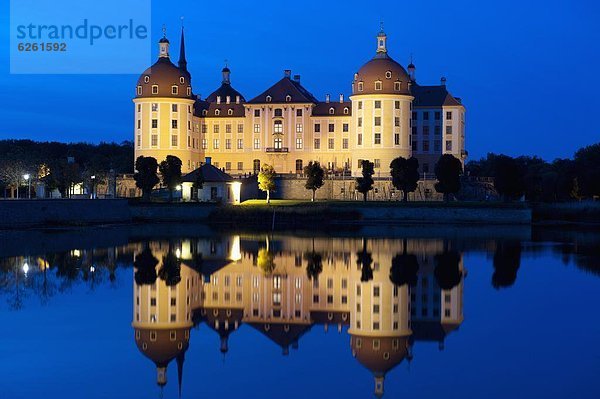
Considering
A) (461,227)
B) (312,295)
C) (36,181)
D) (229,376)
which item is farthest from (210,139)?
(229,376)

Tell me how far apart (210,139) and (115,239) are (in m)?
31.3

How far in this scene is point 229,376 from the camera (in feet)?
37.8

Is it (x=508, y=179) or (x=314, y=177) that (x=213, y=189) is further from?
(x=508, y=179)

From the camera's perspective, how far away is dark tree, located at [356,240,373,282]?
22472 mm

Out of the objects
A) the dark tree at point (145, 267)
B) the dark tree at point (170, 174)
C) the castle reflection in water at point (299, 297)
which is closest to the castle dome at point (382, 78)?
the dark tree at point (170, 174)

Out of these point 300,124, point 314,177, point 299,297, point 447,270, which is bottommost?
point 299,297

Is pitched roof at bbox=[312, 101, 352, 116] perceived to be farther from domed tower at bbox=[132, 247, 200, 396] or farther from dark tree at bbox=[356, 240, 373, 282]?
domed tower at bbox=[132, 247, 200, 396]

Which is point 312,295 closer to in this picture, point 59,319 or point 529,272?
point 59,319

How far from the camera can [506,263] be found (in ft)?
88.6

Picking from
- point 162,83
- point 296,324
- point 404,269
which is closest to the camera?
point 296,324

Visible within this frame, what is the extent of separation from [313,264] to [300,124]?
38.7m

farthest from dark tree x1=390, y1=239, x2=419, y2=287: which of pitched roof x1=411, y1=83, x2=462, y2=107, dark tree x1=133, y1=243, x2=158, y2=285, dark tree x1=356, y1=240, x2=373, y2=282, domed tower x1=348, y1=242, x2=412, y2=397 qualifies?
pitched roof x1=411, y1=83, x2=462, y2=107

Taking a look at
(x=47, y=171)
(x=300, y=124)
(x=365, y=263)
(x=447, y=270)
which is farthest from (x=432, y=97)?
(x=447, y=270)

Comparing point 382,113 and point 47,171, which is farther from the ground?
point 382,113
